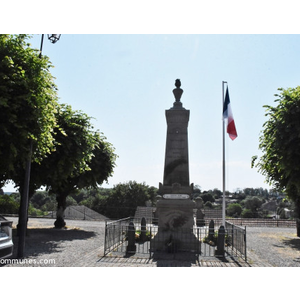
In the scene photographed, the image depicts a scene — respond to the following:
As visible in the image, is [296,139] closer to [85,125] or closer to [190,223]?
[190,223]

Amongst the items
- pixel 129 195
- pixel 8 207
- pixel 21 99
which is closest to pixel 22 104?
pixel 21 99

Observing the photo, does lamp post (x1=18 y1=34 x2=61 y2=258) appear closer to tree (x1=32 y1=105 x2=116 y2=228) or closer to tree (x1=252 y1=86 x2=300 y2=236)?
tree (x1=32 y1=105 x2=116 y2=228)

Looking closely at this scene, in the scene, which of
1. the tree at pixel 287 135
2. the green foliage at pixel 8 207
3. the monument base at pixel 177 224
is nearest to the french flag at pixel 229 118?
the tree at pixel 287 135

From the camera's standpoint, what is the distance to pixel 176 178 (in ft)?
40.8

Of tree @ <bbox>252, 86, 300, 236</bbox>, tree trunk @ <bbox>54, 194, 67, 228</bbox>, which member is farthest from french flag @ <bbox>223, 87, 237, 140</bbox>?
tree trunk @ <bbox>54, 194, 67, 228</bbox>

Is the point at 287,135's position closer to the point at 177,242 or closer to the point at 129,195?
the point at 177,242

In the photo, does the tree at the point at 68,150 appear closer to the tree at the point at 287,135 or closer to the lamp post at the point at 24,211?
the lamp post at the point at 24,211

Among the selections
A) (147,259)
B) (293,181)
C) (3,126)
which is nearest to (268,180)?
(293,181)

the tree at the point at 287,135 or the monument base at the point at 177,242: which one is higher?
the tree at the point at 287,135

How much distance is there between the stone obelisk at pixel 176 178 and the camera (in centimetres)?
1141

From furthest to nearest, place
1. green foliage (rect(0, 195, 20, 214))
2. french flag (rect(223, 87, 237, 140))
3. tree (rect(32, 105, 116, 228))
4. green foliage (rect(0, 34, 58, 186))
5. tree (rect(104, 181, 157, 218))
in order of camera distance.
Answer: tree (rect(104, 181, 157, 218))
green foliage (rect(0, 195, 20, 214))
tree (rect(32, 105, 116, 228))
french flag (rect(223, 87, 237, 140))
green foliage (rect(0, 34, 58, 186))

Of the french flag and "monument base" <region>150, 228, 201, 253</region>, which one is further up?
the french flag

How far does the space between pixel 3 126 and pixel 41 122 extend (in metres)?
1.35

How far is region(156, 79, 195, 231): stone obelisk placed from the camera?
1141 cm
